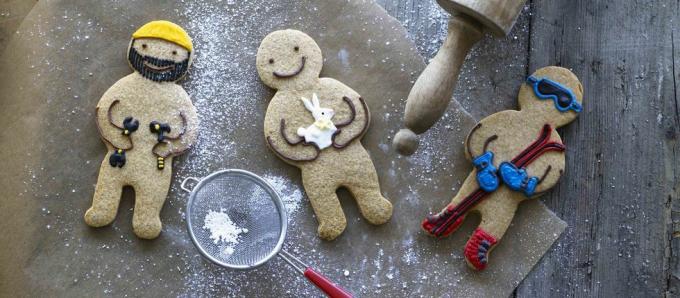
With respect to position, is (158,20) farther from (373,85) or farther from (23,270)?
(23,270)

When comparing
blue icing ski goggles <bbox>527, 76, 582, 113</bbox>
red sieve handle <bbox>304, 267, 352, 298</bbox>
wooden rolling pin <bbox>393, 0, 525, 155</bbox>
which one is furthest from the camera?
blue icing ski goggles <bbox>527, 76, 582, 113</bbox>

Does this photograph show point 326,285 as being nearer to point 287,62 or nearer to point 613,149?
point 287,62

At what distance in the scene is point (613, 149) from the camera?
1.91 meters

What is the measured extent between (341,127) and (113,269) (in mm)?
605

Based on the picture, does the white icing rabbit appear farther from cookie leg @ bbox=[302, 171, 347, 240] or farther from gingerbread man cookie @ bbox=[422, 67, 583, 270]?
gingerbread man cookie @ bbox=[422, 67, 583, 270]

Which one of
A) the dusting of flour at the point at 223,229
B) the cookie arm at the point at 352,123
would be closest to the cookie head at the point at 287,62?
the cookie arm at the point at 352,123

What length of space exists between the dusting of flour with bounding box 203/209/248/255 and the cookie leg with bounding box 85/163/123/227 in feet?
0.67

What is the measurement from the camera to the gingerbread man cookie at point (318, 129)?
179 cm

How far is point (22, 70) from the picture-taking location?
1.78 m

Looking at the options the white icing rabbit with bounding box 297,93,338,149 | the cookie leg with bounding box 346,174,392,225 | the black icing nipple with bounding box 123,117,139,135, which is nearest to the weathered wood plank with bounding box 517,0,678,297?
the cookie leg with bounding box 346,174,392,225

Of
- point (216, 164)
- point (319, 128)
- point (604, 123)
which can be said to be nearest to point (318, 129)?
point (319, 128)

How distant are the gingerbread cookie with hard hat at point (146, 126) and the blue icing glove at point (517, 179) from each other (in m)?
0.72

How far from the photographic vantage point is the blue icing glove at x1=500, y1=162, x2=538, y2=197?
1.80 metres

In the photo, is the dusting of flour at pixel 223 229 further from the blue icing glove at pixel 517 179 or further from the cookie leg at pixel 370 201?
the blue icing glove at pixel 517 179
